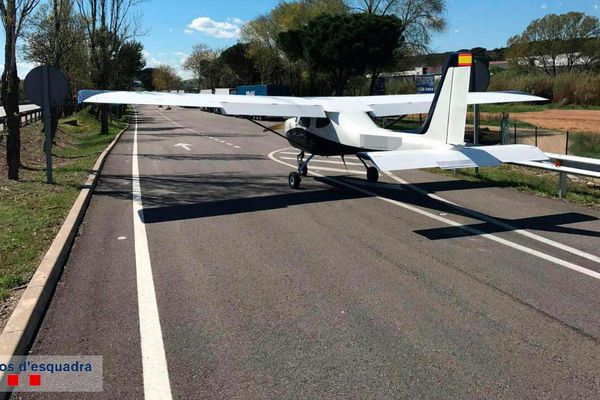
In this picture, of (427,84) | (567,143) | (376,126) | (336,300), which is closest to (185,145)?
(427,84)

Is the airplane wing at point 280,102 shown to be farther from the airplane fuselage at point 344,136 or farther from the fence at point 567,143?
the fence at point 567,143

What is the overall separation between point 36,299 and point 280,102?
7984mm

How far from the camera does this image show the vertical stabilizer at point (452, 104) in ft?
30.7

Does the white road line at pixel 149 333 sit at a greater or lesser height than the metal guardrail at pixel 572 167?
lesser

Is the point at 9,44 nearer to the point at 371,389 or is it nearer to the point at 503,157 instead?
the point at 503,157

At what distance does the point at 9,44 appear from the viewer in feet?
39.7

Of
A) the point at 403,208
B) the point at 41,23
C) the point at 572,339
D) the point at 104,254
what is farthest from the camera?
the point at 41,23

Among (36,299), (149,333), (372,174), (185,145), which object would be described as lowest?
(149,333)

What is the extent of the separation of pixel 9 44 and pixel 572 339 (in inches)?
507

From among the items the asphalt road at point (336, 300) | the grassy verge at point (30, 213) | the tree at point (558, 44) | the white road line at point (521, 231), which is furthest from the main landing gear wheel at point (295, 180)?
the tree at point (558, 44)

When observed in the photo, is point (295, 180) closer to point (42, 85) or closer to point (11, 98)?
point (42, 85)

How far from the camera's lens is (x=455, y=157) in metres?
8.37

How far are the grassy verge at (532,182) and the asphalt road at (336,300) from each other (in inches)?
→ 33.7

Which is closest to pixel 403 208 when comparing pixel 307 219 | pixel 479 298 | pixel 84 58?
pixel 307 219
